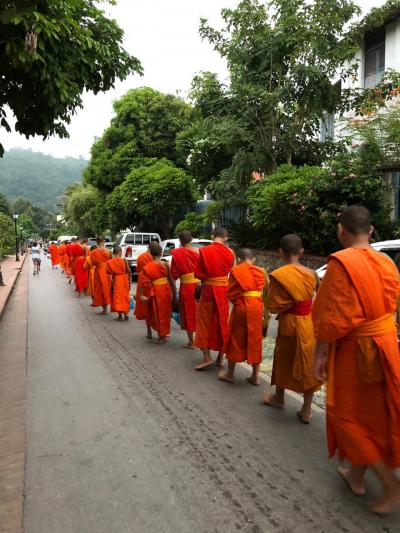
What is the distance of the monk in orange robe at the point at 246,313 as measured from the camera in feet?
16.8

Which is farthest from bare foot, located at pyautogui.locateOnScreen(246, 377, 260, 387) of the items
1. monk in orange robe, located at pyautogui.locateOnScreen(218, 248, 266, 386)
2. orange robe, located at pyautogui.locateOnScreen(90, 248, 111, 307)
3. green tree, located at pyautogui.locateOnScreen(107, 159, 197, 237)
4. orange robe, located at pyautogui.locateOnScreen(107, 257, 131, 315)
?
green tree, located at pyautogui.locateOnScreen(107, 159, 197, 237)

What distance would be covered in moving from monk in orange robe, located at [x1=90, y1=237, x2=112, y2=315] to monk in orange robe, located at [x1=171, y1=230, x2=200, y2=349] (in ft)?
11.7

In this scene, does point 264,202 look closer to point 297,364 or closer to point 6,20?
point 297,364

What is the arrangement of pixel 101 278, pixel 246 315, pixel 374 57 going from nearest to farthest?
1. pixel 246 315
2. pixel 101 278
3. pixel 374 57

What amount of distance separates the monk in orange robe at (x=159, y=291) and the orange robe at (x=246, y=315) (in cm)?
225

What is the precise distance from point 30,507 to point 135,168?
2428 centimetres

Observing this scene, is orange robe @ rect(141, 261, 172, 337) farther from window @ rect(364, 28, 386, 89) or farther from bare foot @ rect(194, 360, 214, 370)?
window @ rect(364, 28, 386, 89)

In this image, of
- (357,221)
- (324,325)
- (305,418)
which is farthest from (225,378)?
(357,221)

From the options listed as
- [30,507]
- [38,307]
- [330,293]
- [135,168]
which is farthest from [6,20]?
[135,168]

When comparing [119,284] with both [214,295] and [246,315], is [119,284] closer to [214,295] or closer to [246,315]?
[214,295]

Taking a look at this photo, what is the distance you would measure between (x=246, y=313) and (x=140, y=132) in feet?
75.9

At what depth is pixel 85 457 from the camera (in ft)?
11.8

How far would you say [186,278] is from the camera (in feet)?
22.9

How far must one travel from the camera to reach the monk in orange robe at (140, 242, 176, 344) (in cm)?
740
